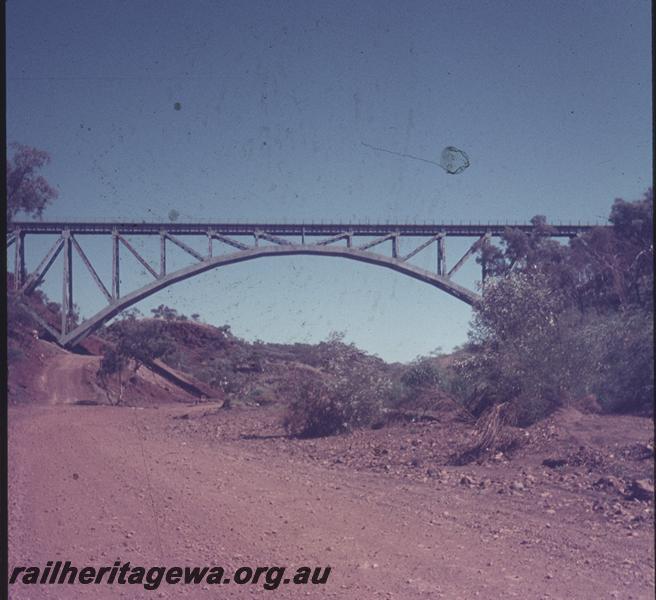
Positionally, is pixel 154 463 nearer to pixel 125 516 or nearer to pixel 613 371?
pixel 125 516

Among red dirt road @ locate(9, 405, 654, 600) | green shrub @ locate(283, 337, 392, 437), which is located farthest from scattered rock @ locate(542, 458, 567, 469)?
green shrub @ locate(283, 337, 392, 437)

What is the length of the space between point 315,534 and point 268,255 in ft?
88.2

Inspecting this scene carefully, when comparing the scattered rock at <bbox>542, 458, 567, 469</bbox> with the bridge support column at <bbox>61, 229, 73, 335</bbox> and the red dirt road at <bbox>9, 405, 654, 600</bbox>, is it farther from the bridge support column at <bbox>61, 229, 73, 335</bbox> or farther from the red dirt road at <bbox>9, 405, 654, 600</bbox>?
the bridge support column at <bbox>61, 229, 73, 335</bbox>

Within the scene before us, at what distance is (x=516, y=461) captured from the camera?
9383 mm

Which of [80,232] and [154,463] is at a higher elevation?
[80,232]

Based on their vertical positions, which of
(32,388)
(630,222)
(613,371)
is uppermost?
(630,222)

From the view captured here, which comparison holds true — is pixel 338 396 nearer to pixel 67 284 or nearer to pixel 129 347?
pixel 129 347

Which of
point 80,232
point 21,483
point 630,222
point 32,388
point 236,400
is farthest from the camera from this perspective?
point 80,232

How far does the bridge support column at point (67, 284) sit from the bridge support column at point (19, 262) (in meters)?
2.12

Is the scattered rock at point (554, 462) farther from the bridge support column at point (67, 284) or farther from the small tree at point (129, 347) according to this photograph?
the bridge support column at point (67, 284)

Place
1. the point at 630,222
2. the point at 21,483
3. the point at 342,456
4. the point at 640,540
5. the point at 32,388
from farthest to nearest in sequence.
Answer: the point at 32,388 < the point at 630,222 < the point at 342,456 < the point at 21,483 < the point at 640,540

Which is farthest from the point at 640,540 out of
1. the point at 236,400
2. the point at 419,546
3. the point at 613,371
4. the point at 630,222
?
the point at 236,400

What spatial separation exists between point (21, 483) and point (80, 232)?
26.5m

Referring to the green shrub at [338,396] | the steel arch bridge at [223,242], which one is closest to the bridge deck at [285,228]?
the steel arch bridge at [223,242]
